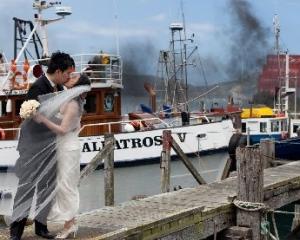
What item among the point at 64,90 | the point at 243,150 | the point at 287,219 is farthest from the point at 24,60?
the point at 64,90

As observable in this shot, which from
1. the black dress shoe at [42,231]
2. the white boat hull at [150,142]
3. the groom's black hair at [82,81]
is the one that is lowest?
the black dress shoe at [42,231]

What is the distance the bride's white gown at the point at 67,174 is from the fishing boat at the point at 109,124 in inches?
301

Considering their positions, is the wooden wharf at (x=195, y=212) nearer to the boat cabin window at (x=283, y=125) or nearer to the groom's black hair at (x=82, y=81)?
the groom's black hair at (x=82, y=81)

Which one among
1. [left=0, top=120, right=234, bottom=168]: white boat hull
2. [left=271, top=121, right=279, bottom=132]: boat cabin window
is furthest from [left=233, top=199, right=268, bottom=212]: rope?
[left=271, top=121, right=279, bottom=132]: boat cabin window

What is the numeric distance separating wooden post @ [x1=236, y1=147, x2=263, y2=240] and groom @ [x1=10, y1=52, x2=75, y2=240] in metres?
2.96

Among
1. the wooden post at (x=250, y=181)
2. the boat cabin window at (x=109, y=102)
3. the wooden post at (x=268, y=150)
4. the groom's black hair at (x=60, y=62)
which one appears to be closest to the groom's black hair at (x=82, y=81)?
the groom's black hair at (x=60, y=62)

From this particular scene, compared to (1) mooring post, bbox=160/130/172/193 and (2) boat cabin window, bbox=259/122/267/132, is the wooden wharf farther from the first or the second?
(2) boat cabin window, bbox=259/122/267/132

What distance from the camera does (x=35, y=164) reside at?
534 centimetres

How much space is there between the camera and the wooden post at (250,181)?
7.50 metres

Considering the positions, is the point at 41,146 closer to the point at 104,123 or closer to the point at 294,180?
the point at 294,180

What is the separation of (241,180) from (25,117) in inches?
134

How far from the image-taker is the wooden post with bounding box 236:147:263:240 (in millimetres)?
7500

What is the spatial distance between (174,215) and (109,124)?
7029 millimetres

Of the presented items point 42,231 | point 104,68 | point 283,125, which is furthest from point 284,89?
point 42,231
